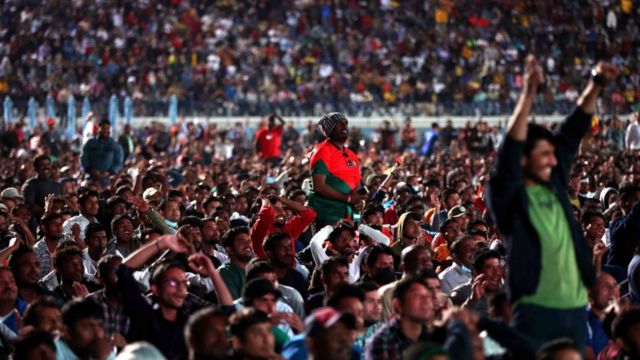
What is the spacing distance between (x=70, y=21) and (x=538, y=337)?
37.6 metres

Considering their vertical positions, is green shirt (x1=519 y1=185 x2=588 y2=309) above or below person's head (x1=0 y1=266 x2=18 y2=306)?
above

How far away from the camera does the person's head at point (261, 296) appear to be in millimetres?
7379

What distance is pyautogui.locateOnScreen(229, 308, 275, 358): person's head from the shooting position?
6316 mm

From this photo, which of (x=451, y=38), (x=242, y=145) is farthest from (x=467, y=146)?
(x=451, y=38)

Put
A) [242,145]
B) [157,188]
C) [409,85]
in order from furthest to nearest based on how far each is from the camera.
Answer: [409,85] < [242,145] < [157,188]

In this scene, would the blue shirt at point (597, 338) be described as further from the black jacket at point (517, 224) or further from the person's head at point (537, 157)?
the person's head at point (537, 157)

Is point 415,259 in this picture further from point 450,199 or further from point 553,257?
point 450,199

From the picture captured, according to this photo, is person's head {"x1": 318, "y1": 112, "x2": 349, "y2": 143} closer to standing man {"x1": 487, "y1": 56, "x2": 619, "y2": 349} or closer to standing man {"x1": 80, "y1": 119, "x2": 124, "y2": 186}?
standing man {"x1": 487, "y1": 56, "x2": 619, "y2": 349}

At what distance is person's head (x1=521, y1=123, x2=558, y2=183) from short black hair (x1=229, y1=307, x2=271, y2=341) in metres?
1.35

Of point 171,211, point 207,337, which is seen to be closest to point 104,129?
point 171,211

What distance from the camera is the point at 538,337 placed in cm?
631

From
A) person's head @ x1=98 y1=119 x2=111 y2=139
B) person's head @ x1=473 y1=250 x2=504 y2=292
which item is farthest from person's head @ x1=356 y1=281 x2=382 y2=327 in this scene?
person's head @ x1=98 y1=119 x2=111 y2=139

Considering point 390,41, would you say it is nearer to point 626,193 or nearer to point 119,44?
point 119,44

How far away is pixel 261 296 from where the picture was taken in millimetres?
7395
